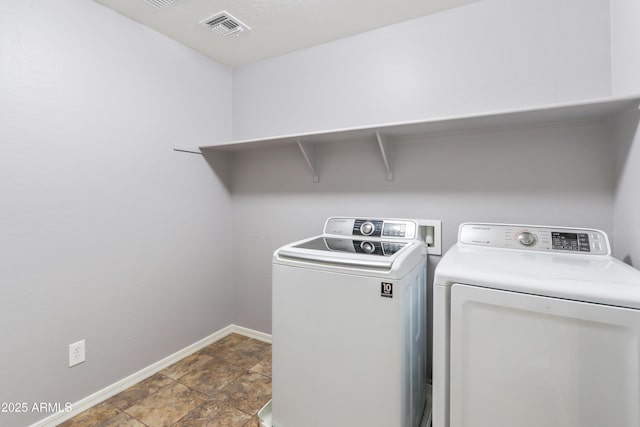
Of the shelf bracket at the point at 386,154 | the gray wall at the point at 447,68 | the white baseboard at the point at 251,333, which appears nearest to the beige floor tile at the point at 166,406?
the white baseboard at the point at 251,333

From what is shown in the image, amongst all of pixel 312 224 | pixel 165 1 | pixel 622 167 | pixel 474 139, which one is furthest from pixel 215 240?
pixel 622 167

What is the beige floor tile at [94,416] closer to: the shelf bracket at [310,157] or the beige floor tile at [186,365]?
the beige floor tile at [186,365]

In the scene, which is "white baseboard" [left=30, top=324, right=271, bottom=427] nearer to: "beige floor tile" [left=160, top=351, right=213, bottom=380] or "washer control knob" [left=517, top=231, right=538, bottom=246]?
"beige floor tile" [left=160, top=351, right=213, bottom=380]

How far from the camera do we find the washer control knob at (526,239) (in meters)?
1.48

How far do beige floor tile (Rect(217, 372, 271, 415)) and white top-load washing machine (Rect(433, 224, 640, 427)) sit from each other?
1115 millimetres

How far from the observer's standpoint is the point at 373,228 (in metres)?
1.92

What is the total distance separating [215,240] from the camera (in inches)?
101

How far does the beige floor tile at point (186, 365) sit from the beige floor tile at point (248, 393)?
0.39m

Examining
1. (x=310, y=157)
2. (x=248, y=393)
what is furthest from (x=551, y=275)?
(x=248, y=393)

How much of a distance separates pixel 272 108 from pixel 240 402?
214cm

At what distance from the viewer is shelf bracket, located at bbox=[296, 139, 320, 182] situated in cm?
212

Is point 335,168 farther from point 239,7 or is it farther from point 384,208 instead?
point 239,7

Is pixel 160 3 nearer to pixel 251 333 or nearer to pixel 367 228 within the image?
pixel 367 228

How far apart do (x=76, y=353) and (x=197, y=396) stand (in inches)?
28.8
